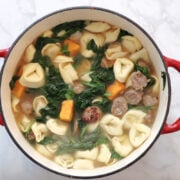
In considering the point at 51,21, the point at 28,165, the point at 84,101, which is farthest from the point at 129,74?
the point at 28,165

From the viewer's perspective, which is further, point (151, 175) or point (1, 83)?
point (151, 175)

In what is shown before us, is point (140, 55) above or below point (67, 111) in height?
above

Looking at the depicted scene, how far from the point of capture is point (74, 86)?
1450 millimetres

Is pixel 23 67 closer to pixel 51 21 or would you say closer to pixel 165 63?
pixel 51 21

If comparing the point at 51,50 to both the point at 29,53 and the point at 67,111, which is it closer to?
the point at 29,53

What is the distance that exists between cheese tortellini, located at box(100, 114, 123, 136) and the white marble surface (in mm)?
128

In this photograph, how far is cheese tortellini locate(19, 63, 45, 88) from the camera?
1.43 metres

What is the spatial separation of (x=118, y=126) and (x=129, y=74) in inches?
5.4

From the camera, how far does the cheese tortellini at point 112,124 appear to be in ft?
4.70

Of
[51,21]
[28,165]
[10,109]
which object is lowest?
[28,165]

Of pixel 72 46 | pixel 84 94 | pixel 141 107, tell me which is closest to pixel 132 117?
pixel 141 107

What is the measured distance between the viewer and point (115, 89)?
4.73ft

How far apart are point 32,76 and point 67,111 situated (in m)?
0.13

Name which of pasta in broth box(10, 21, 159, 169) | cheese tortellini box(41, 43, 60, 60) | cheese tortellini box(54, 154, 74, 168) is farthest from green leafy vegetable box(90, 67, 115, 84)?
cheese tortellini box(54, 154, 74, 168)
